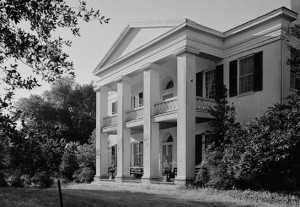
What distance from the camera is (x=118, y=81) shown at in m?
24.2

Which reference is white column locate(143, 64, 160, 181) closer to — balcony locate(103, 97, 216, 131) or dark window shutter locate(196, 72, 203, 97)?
balcony locate(103, 97, 216, 131)

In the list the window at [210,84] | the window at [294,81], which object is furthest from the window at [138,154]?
the window at [294,81]

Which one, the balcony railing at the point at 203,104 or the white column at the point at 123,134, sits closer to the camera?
the balcony railing at the point at 203,104

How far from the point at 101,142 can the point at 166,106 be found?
336 inches

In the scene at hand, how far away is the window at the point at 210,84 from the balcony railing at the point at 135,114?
4.03m

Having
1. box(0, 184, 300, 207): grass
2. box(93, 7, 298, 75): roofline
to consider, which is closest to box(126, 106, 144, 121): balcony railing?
box(93, 7, 298, 75): roofline

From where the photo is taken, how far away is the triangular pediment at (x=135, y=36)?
798 inches

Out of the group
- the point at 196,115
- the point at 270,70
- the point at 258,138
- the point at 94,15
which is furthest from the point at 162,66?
the point at 94,15

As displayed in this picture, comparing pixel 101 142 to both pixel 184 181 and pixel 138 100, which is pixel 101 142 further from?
pixel 184 181

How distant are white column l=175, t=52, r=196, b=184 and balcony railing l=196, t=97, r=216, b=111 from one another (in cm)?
87

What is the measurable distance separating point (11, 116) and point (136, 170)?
20479 mm

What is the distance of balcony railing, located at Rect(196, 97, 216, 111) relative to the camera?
61.9 ft

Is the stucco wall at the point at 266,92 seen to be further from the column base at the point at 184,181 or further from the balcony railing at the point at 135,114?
the balcony railing at the point at 135,114

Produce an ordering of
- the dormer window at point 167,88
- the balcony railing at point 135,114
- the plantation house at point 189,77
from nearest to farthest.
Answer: the plantation house at point 189,77 → the balcony railing at point 135,114 → the dormer window at point 167,88
